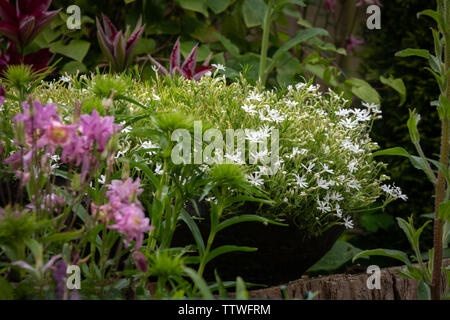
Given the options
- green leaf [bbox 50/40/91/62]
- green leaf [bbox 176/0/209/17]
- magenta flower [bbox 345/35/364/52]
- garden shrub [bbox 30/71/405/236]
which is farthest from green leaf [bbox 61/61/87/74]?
magenta flower [bbox 345/35/364/52]

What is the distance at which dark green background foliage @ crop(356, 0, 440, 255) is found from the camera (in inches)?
120

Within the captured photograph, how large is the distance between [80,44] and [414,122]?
1.98 metres

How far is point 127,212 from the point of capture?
818mm

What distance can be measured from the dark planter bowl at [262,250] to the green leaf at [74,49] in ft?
5.00

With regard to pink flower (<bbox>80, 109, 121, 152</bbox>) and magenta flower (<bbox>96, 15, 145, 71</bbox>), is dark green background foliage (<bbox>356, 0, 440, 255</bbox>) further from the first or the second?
pink flower (<bbox>80, 109, 121, 152</bbox>)

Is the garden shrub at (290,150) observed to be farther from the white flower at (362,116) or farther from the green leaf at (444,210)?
the green leaf at (444,210)

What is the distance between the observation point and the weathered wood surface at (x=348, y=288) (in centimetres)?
156

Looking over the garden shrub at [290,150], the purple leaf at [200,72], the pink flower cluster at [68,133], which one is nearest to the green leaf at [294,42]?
the purple leaf at [200,72]

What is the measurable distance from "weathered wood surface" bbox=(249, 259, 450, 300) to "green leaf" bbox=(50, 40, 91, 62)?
1.71 m

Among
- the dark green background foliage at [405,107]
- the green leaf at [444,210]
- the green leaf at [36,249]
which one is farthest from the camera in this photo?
the dark green background foliage at [405,107]

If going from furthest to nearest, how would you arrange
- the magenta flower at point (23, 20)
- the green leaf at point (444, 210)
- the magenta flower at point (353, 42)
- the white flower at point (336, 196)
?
the magenta flower at point (353, 42) → the magenta flower at point (23, 20) → the white flower at point (336, 196) → the green leaf at point (444, 210)

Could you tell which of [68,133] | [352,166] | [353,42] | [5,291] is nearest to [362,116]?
[352,166]
